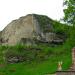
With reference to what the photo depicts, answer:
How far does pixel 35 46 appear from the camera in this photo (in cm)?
6612

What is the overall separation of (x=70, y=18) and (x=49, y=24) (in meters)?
14.6

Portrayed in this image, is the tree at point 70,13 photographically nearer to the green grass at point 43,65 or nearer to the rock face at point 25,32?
the green grass at point 43,65

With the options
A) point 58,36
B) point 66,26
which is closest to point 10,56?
point 66,26

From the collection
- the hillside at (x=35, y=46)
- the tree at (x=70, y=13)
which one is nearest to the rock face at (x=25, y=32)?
the hillside at (x=35, y=46)

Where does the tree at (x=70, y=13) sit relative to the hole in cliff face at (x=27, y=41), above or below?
above

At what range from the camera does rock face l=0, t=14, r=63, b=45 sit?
70975 mm

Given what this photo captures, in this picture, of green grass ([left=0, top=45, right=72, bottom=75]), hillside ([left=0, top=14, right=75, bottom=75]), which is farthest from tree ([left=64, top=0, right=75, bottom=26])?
green grass ([left=0, top=45, right=72, bottom=75])

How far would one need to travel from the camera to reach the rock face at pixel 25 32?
2794 inches

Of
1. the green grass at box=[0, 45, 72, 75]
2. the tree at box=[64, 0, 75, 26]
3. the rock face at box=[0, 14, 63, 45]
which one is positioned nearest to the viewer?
the green grass at box=[0, 45, 72, 75]

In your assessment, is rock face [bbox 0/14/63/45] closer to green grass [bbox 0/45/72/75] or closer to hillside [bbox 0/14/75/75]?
hillside [bbox 0/14/75/75]

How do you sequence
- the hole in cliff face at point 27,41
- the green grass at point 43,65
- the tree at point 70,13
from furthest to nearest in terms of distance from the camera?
1. the hole in cliff face at point 27,41
2. the tree at point 70,13
3. the green grass at point 43,65

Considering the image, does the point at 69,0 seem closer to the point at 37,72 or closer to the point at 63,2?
the point at 63,2

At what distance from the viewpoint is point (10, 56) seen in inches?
2391

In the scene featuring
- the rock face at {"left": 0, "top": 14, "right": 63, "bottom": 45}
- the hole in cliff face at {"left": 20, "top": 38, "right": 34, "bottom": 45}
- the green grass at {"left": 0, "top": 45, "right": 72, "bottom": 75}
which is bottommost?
the green grass at {"left": 0, "top": 45, "right": 72, "bottom": 75}
